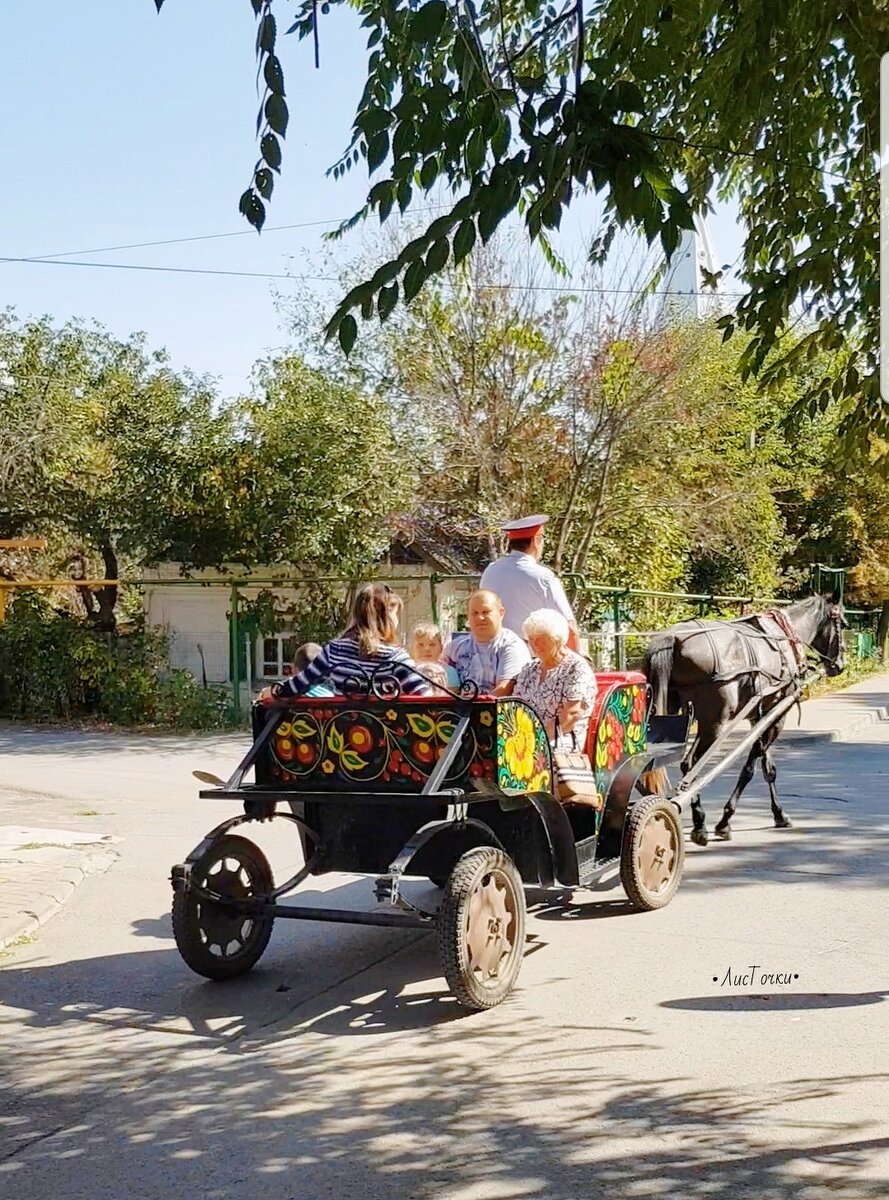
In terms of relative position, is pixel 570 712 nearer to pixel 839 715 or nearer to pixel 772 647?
pixel 772 647

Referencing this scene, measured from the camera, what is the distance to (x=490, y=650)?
745cm

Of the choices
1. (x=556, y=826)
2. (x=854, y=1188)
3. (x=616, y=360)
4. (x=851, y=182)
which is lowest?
(x=854, y=1188)

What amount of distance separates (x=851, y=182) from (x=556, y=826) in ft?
12.9

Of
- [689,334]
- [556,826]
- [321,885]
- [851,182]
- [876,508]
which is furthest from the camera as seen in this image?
[876,508]

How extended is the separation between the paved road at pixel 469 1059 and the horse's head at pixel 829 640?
4.04 m

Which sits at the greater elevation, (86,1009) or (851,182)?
(851,182)

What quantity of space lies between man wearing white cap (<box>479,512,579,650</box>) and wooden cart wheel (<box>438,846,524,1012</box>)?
6.65 feet

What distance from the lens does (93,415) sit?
22172 mm

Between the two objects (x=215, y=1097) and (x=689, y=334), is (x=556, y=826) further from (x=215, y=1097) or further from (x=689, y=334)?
(x=689, y=334)

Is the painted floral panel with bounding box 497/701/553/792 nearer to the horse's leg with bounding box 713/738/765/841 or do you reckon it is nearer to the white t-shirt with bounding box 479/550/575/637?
the white t-shirt with bounding box 479/550/575/637

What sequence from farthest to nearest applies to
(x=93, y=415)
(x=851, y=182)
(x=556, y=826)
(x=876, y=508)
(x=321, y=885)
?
1. (x=876, y=508)
2. (x=93, y=415)
3. (x=321, y=885)
4. (x=851, y=182)
5. (x=556, y=826)

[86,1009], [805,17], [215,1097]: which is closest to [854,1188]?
[215,1097]

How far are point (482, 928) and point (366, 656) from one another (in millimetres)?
1477

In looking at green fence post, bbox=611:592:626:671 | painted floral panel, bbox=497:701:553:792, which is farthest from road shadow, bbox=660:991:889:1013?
green fence post, bbox=611:592:626:671
